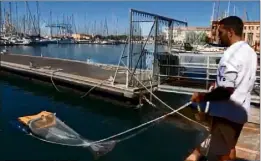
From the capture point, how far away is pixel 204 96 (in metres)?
3.11

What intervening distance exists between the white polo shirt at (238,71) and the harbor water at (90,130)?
681 cm

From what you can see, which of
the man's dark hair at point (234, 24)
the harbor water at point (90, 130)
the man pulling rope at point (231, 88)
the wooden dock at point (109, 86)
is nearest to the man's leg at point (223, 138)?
the man pulling rope at point (231, 88)

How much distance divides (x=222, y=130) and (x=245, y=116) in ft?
0.95

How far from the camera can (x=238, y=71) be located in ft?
9.70

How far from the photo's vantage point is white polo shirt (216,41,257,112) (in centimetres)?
296

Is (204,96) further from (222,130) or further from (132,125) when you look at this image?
(132,125)

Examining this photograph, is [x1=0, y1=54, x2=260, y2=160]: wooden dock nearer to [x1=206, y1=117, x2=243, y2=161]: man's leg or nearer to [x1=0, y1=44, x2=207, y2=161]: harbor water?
[x1=0, y1=44, x2=207, y2=161]: harbor water

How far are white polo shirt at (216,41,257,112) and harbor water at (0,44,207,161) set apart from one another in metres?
6.81

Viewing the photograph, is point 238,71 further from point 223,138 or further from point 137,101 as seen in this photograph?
point 137,101

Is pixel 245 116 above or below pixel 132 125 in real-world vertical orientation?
above

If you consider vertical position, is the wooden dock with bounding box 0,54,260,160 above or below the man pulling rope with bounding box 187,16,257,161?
below

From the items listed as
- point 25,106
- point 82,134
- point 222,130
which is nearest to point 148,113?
point 82,134

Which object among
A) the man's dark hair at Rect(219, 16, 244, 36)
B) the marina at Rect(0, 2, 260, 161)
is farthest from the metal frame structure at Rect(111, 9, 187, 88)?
the man's dark hair at Rect(219, 16, 244, 36)

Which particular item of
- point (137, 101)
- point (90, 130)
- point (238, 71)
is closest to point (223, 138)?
point (238, 71)
